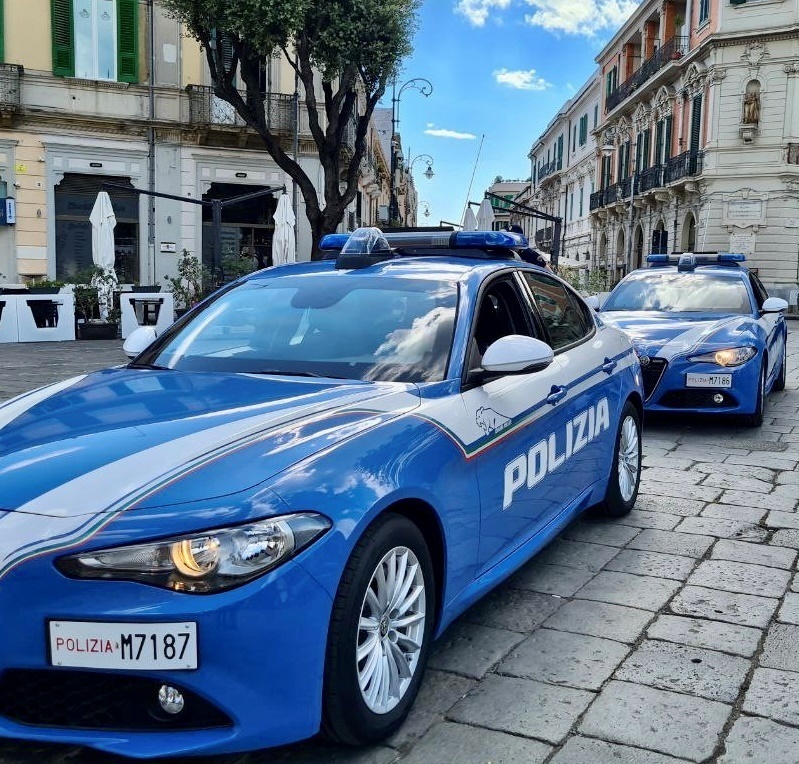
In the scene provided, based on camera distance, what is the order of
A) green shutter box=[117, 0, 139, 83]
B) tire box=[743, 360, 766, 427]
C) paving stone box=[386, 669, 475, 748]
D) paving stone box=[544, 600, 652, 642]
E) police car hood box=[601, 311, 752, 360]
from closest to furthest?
paving stone box=[386, 669, 475, 748] → paving stone box=[544, 600, 652, 642] → police car hood box=[601, 311, 752, 360] → tire box=[743, 360, 766, 427] → green shutter box=[117, 0, 139, 83]

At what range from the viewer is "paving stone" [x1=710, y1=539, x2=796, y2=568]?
169 inches

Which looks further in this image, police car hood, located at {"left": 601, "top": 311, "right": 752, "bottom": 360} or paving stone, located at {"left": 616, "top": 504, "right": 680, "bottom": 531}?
police car hood, located at {"left": 601, "top": 311, "right": 752, "bottom": 360}

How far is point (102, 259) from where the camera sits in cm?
1767

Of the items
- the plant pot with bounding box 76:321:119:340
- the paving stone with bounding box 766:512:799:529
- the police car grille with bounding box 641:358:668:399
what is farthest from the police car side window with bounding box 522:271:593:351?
the plant pot with bounding box 76:321:119:340

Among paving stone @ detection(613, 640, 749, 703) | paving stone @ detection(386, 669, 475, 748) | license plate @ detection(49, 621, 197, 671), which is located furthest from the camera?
paving stone @ detection(613, 640, 749, 703)

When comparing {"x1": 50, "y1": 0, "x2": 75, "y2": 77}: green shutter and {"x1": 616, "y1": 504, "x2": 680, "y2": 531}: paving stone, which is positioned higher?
{"x1": 50, "y1": 0, "x2": 75, "y2": 77}: green shutter

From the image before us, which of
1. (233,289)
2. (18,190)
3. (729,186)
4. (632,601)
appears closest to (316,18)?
(18,190)

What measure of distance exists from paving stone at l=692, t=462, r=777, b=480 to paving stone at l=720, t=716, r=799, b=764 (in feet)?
11.1

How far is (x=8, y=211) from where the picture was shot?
21047 mm

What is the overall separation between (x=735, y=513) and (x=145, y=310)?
14.8 metres

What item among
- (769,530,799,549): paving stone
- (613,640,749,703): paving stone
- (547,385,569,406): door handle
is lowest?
(769,530,799,549): paving stone

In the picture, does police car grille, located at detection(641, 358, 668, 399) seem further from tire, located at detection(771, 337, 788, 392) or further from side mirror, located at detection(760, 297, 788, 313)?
tire, located at detection(771, 337, 788, 392)

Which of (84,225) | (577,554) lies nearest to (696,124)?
(84,225)

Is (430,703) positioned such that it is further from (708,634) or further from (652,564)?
(652,564)
